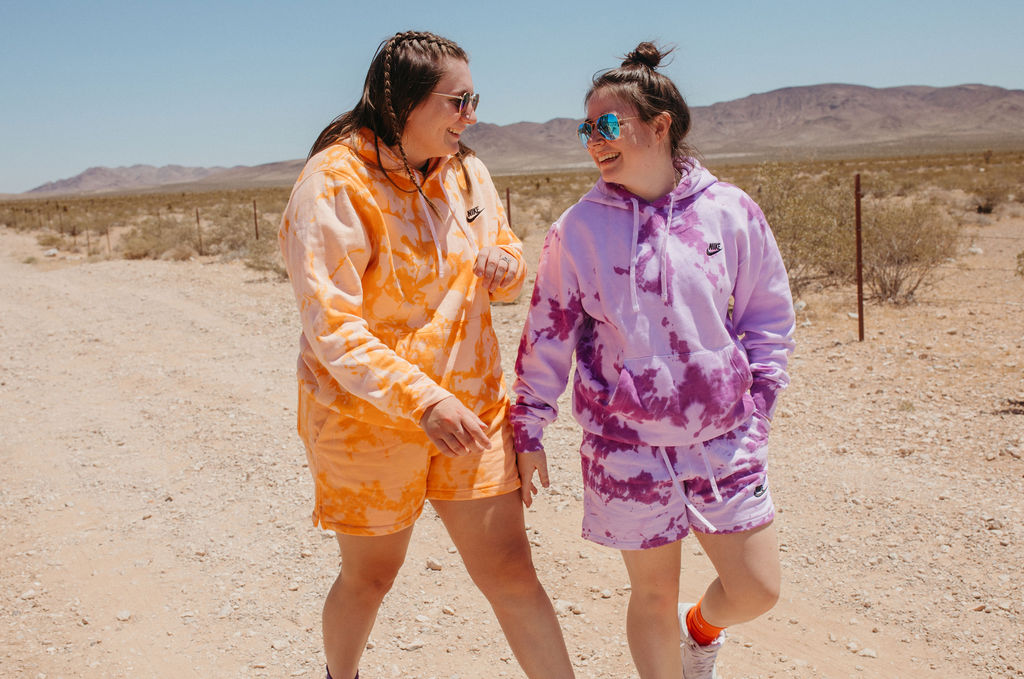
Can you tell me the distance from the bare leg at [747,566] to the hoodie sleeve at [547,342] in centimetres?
48

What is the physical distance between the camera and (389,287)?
188 cm

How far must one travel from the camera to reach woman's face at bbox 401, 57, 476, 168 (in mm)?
1908

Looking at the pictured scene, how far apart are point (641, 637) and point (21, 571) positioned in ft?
9.03

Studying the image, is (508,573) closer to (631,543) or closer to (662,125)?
(631,543)

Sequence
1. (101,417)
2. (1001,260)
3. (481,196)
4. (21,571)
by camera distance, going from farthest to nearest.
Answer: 1. (1001,260)
2. (101,417)
3. (21,571)
4. (481,196)

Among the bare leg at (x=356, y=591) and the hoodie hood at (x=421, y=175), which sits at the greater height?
the hoodie hood at (x=421, y=175)

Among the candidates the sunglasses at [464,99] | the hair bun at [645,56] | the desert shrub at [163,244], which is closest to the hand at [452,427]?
the sunglasses at [464,99]

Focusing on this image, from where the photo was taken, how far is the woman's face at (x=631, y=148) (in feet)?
6.24

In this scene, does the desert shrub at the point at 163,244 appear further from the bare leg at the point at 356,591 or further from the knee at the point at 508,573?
the knee at the point at 508,573

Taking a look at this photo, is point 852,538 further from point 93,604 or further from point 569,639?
point 93,604

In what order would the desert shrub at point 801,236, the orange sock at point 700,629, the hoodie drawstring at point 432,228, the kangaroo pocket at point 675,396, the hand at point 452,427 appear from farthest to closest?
the desert shrub at point 801,236 < the orange sock at point 700,629 < the hoodie drawstring at point 432,228 < the kangaroo pocket at point 675,396 < the hand at point 452,427

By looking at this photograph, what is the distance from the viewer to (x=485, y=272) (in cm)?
200

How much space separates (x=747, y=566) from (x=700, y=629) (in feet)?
1.52

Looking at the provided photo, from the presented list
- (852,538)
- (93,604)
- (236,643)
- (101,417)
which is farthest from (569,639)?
(101,417)
